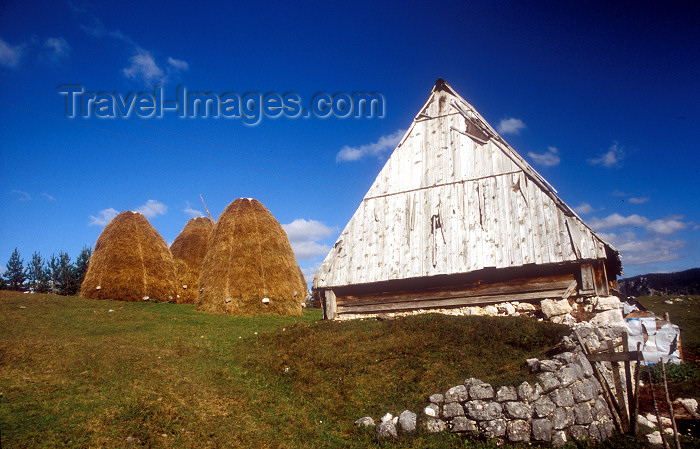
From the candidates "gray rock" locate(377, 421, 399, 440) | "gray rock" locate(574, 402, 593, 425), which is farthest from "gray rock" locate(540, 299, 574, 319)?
"gray rock" locate(377, 421, 399, 440)

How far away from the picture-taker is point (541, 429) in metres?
6.85

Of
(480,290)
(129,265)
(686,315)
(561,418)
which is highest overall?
(129,265)

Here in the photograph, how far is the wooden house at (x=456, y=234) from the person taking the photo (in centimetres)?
1176

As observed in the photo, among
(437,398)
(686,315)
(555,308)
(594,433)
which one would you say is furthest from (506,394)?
(686,315)

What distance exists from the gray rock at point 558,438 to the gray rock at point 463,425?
134 cm

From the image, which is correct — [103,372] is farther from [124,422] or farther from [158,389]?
[124,422]

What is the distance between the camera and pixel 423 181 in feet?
48.5

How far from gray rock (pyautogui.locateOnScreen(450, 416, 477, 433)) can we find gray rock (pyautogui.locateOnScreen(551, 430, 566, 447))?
1336mm

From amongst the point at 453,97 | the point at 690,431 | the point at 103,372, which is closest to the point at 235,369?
the point at 103,372

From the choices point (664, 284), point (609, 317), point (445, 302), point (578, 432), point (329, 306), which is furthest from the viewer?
point (664, 284)

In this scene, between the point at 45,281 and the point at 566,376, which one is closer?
the point at 566,376

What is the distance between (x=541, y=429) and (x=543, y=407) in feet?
1.25

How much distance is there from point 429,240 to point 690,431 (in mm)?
7925

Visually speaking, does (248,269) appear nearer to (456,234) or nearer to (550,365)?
(456,234)
